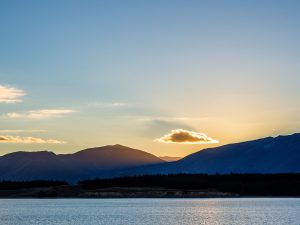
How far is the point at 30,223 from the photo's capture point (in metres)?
96.8

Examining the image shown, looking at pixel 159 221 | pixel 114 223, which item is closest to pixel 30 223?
pixel 114 223

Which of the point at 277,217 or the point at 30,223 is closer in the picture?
the point at 30,223

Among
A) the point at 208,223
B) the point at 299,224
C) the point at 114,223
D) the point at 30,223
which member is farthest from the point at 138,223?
the point at 299,224

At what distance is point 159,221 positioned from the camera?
3895 inches

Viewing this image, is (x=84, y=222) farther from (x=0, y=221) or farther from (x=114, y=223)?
(x=0, y=221)

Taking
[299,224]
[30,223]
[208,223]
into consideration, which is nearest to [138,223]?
[208,223]

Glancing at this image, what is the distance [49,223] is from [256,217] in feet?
114

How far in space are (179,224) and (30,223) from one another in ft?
74.9

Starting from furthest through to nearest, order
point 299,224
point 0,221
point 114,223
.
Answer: point 0,221
point 114,223
point 299,224

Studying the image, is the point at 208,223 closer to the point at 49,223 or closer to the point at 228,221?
the point at 228,221

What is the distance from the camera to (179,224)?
9488 cm

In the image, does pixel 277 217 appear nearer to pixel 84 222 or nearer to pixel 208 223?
pixel 208 223

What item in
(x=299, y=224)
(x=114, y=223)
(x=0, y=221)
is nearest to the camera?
(x=299, y=224)

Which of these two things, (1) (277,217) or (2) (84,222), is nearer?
(2) (84,222)
